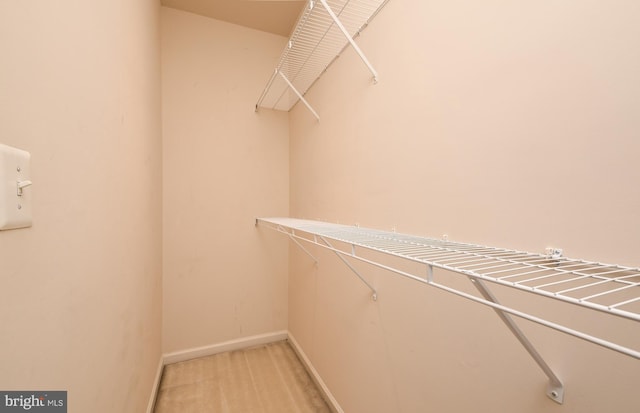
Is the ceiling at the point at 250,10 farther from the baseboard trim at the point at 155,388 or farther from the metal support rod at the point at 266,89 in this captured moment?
the baseboard trim at the point at 155,388

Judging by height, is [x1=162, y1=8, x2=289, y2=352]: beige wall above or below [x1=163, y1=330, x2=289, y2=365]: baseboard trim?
above

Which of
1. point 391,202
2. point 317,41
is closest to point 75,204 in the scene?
point 391,202

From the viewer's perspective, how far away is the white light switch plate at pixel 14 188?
1.27 feet

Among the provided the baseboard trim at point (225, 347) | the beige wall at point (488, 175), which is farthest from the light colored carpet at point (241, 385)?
the beige wall at point (488, 175)

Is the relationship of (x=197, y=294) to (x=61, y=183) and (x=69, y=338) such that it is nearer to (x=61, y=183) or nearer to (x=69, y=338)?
(x=69, y=338)

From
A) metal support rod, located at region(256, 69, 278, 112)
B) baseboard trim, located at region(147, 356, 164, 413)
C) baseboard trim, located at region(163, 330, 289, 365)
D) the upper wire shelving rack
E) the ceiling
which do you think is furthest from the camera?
baseboard trim, located at region(163, 330, 289, 365)

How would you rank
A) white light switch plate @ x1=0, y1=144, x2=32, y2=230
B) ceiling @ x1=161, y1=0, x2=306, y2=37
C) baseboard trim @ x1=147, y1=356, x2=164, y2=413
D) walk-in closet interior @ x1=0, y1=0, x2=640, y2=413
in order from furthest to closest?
ceiling @ x1=161, y1=0, x2=306, y2=37 → baseboard trim @ x1=147, y1=356, x2=164, y2=413 → walk-in closet interior @ x1=0, y1=0, x2=640, y2=413 → white light switch plate @ x1=0, y1=144, x2=32, y2=230

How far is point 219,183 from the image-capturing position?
2.15 metres

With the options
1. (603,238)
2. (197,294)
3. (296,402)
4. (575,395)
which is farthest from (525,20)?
(197,294)

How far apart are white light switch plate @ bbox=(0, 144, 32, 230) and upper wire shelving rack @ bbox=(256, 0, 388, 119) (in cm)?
104

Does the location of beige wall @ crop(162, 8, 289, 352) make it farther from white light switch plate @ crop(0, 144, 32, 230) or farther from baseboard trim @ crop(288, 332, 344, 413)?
white light switch plate @ crop(0, 144, 32, 230)

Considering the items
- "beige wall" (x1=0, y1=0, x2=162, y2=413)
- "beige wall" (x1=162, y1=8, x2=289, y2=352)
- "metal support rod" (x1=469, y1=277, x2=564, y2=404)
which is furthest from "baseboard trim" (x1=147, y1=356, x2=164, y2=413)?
"metal support rod" (x1=469, y1=277, x2=564, y2=404)

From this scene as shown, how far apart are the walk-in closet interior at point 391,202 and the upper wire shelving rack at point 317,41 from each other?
0.05ft

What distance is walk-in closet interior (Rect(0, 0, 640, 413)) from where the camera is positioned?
0.49 m
